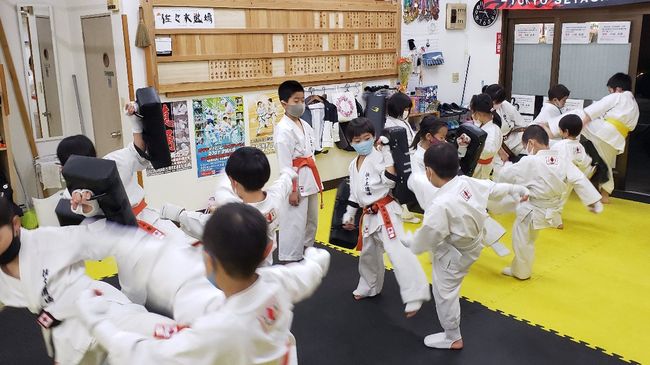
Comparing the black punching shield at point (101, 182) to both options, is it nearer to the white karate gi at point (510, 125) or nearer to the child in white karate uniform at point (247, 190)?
the child in white karate uniform at point (247, 190)

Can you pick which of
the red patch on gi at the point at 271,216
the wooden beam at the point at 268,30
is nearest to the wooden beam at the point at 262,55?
the wooden beam at the point at 268,30

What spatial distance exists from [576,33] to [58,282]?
640 centimetres

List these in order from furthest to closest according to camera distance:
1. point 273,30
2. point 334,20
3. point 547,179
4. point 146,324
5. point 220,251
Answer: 1. point 334,20
2. point 273,30
3. point 547,179
4. point 146,324
5. point 220,251

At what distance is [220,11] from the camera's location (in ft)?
18.5

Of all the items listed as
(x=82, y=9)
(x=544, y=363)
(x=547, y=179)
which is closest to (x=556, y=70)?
(x=547, y=179)

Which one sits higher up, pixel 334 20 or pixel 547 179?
pixel 334 20

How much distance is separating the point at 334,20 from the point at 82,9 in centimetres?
275

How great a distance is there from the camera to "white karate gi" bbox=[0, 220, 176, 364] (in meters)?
2.23

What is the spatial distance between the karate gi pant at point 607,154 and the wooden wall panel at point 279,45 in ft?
8.82

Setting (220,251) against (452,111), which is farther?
(452,111)

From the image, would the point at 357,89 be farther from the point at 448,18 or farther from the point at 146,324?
the point at 146,324

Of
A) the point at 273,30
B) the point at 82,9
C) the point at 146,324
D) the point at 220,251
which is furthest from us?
the point at 273,30

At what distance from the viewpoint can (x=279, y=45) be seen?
6.19m

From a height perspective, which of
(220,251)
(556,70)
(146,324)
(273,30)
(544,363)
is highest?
(273,30)
